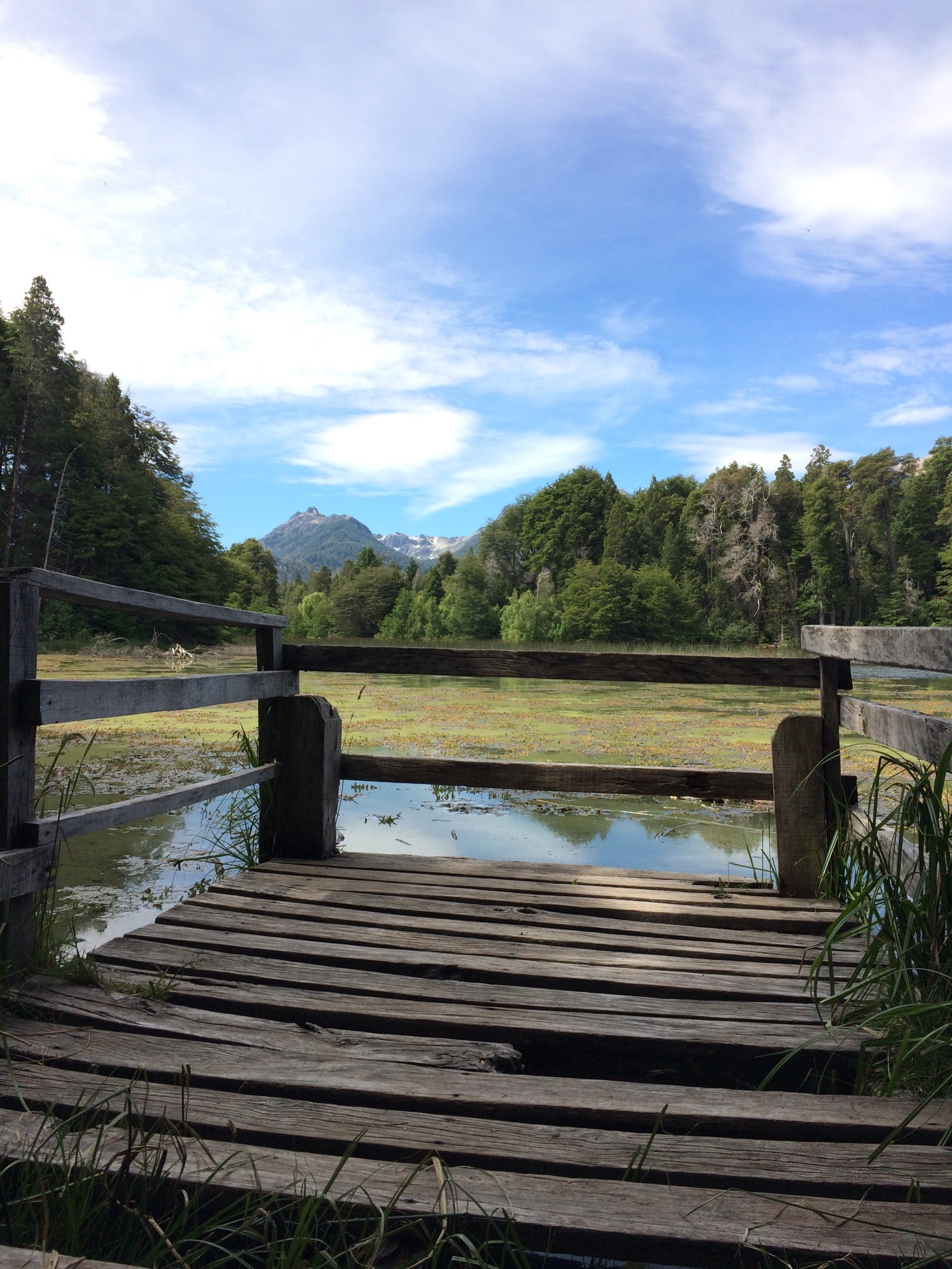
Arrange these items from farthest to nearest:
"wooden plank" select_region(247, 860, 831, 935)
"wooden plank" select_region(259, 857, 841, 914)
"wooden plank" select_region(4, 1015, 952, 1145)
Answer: "wooden plank" select_region(259, 857, 841, 914)
"wooden plank" select_region(247, 860, 831, 935)
"wooden plank" select_region(4, 1015, 952, 1145)

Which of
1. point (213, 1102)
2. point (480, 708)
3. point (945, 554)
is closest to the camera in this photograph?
point (213, 1102)

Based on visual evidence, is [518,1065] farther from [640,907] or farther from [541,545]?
[541,545]

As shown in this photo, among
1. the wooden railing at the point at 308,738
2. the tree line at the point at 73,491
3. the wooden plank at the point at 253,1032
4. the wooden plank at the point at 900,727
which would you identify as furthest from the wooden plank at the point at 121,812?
the tree line at the point at 73,491

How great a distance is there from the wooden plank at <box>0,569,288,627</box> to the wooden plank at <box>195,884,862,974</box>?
37.9 inches

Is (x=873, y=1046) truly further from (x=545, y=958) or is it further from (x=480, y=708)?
(x=480, y=708)

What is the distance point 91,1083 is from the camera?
4.69 ft

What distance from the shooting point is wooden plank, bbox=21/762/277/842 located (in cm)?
196

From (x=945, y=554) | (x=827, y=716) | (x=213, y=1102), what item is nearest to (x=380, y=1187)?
(x=213, y=1102)

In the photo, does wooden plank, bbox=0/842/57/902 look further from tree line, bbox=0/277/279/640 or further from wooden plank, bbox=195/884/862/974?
tree line, bbox=0/277/279/640

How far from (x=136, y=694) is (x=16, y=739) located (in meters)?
0.43

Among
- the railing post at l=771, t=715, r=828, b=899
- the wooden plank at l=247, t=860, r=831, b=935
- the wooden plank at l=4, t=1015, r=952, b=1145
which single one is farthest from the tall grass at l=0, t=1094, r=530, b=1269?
the railing post at l=771, t=715, r=828, b=899

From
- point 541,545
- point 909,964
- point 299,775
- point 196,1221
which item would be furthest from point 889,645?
point 541,545

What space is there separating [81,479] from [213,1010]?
1460 inches

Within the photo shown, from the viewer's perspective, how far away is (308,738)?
321 cm
